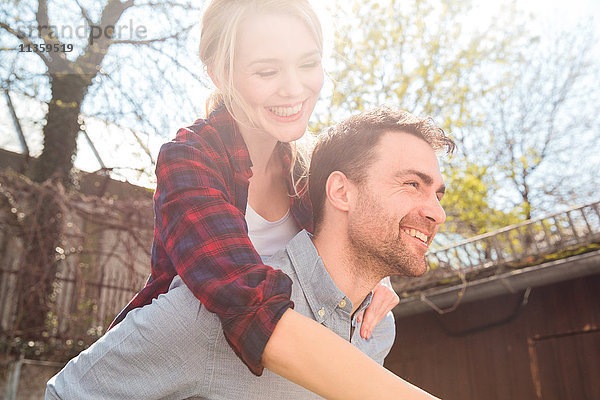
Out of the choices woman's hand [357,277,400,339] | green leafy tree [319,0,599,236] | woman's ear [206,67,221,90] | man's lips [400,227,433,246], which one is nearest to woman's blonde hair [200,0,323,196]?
woman's ear [206,67,221,90]

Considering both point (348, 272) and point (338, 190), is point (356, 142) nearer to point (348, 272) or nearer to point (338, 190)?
point (338, 190)

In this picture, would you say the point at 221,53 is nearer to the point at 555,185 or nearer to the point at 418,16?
the point at 418,16

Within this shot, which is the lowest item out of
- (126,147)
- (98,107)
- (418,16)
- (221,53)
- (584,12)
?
(221,53)

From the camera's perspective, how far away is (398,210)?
1.67m

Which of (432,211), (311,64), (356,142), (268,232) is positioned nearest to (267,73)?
(311,64)

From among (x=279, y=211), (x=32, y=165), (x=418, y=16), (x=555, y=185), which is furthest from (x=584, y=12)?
(x=279, y=211)

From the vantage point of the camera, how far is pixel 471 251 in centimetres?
539

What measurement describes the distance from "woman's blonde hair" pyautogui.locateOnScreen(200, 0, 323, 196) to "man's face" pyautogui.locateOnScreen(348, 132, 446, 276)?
386mm

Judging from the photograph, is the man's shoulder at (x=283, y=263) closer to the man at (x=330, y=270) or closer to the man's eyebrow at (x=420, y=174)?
the man at (x=330, y=270)

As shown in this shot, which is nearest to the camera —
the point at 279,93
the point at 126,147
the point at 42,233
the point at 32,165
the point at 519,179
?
the point at 279,93

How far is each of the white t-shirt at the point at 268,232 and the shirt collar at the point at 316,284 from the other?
0.49 ft

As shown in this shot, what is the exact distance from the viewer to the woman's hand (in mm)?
1823

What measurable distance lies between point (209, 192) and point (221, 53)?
0.47m

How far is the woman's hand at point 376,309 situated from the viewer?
1823 millimetres
